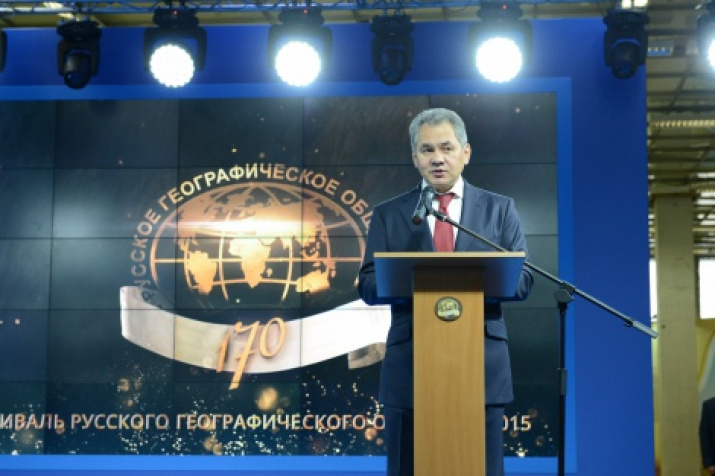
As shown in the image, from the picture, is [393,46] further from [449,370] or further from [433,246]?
[449,370]

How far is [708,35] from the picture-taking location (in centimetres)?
577

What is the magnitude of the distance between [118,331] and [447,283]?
13.2 ft

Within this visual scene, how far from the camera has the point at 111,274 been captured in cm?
639

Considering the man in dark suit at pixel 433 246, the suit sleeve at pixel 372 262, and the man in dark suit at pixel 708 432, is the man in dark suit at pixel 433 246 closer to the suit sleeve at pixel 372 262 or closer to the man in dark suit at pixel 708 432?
the suit sleeve at pixel 372 262

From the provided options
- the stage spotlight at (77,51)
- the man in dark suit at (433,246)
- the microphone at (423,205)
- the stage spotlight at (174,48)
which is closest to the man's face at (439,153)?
the man in dark suit at (433,246)

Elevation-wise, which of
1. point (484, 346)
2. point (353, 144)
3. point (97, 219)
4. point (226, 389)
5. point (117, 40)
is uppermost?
point (117, 40)

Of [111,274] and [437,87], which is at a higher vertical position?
[437,87]

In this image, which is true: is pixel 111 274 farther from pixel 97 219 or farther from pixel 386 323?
pixel 386 323

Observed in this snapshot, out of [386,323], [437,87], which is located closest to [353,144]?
[437,87]

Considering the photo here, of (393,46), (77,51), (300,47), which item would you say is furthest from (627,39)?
(77,51)

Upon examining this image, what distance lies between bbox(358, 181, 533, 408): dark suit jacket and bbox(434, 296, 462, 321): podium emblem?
0.25 meters

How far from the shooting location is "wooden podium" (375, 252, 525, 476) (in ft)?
8.77

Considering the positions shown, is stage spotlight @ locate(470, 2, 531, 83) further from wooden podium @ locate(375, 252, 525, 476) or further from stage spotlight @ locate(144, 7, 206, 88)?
wooden podium @ locate(375, 252, 525, 476)

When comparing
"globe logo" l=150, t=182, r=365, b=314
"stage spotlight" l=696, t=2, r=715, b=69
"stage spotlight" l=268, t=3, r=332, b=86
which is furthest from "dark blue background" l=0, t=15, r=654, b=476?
"globe logo" l=150, t=182, r=365, b=314
